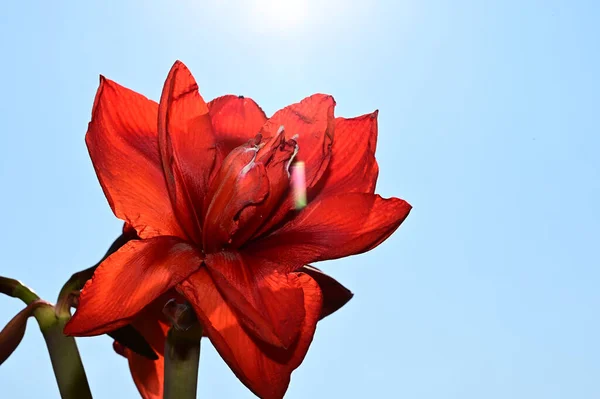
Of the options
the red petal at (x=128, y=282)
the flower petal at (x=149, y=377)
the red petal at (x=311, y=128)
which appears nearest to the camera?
the red petal at (x=128, y=282)

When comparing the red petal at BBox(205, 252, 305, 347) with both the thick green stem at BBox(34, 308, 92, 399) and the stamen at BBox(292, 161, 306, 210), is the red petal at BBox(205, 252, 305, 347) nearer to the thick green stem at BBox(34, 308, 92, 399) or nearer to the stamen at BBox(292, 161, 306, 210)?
the stamen at BBox(292, 161, 306, 210)

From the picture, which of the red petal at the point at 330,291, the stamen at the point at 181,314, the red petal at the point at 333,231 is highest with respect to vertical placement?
the red petal at the point at 333,231

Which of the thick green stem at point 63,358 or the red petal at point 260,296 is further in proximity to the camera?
the thick green stem at point 63,358

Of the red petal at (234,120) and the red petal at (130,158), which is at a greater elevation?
the red petal at (234,120)

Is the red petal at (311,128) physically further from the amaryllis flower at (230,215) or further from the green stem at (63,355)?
the green stem at (63,355)

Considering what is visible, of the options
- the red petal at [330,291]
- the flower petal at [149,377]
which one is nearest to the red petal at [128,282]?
the red petal at [330,291]

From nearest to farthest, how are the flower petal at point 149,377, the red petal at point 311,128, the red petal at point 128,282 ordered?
the red petal at point 128,282, the red petal at point 311,128, the flower petal at point 149,377

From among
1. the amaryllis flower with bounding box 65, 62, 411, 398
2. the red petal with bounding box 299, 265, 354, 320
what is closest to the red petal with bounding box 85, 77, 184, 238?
the amaryllis flower with bounding box 65, 62, 411, 398

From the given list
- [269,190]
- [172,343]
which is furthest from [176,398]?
[269,190]
